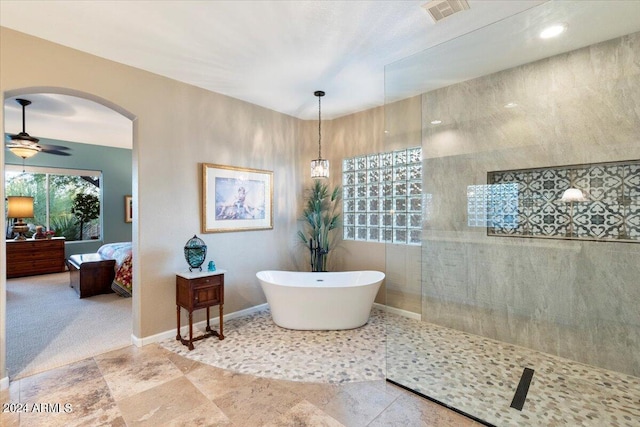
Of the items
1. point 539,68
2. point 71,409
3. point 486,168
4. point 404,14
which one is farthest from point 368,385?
point 539,68

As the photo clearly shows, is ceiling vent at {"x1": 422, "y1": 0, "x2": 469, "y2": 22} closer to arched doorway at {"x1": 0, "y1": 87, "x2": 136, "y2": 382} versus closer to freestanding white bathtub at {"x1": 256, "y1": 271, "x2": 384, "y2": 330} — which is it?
freestanding white bathtub at {"x1": 256, "y1": 271, "x2": 384, "y2": 330}

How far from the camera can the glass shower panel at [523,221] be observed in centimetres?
226

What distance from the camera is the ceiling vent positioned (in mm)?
2014

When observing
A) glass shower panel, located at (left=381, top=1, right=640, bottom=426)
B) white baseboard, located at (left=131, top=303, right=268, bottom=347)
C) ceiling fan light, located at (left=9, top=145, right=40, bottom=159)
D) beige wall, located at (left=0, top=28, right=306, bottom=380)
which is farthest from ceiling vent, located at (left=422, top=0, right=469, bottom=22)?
ceiling fan light, located at (left=9, top=145, right=40, bottom=159)

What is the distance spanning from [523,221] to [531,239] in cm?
18

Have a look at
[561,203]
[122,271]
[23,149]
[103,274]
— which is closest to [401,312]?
[561,203]

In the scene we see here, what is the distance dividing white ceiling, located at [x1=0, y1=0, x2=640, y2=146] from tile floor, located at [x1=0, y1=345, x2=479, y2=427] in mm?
2774

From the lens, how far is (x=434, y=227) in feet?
11.2

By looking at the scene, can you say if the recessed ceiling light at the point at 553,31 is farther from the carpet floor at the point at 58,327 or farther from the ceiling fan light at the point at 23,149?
the ceiling fan light at the point at 23,149

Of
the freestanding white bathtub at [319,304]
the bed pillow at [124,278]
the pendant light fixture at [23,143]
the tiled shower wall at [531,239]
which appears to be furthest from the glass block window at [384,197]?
the pendant light fixture at [23,143]

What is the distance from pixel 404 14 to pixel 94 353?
3983 mm

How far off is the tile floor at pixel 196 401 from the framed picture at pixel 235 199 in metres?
1.62

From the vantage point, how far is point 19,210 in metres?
5.64

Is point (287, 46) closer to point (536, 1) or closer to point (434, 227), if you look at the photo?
point (536, 1)
